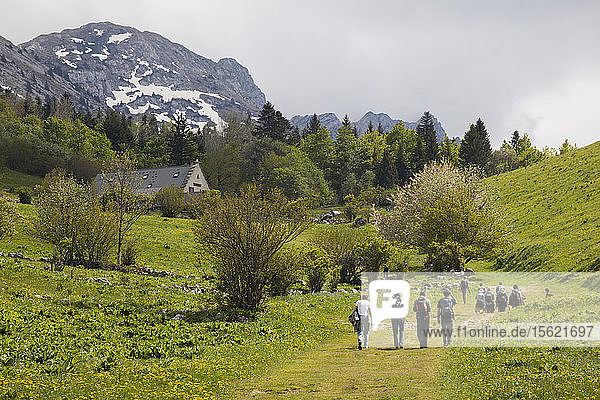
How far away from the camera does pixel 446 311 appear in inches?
699

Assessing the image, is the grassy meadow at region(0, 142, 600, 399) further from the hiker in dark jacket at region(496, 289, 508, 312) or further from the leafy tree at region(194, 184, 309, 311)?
the hiker in dark jacket at region(496, 289, 508, 312)

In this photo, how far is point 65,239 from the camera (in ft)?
108

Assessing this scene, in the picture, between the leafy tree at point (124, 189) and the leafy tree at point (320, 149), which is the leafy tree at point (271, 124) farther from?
the leafy tree at point (124, 189)

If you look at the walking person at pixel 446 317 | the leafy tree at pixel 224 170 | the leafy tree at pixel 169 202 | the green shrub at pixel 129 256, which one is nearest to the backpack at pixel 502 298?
the walking person at pixel 446 317

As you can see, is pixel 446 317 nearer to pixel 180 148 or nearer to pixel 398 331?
pixel 398 331

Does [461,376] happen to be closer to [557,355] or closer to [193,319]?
[557,355]

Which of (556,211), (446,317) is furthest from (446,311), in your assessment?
(556,211)

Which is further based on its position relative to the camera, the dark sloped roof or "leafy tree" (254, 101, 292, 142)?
"leafy tree" (254, 101, 292, 142)

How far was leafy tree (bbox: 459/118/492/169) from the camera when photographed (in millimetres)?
116812

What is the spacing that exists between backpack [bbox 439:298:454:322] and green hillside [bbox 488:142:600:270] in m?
18.7

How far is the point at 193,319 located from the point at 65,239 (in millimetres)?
15613

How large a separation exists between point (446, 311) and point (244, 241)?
11.9m

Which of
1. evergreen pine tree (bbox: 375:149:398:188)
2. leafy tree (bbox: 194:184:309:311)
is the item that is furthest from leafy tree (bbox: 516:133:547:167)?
leafy tree (bbox: 194:184:309:311)

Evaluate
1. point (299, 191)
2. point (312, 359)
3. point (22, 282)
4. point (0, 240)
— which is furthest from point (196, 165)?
point (312, 359)
